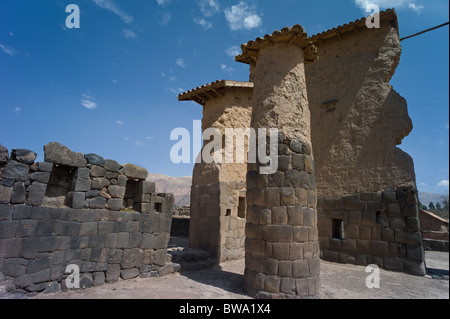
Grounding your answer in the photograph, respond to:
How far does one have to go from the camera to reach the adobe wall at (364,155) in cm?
820

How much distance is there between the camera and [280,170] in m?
5.66

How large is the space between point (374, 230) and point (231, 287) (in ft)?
17.9

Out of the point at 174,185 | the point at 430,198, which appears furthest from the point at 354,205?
the point at 430,198

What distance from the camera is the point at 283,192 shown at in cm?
551

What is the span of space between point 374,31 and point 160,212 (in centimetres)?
1012

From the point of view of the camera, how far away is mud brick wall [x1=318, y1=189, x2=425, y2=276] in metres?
7.86

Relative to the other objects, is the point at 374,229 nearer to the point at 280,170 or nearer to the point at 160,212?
the point at 280,170

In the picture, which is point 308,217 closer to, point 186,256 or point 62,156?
point 186,256

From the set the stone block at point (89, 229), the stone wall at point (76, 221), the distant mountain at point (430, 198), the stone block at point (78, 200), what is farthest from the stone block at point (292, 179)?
the distant mountain at point (430, 198)

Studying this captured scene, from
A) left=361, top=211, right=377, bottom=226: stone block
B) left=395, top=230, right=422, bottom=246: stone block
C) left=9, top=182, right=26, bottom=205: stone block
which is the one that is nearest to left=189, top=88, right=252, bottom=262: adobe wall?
left=361, top=211, right=377, bottom=226: stone block

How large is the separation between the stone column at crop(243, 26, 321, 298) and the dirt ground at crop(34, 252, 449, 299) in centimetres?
73

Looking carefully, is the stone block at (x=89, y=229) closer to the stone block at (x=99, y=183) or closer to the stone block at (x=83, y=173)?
the stone block at (x=99, y=183)

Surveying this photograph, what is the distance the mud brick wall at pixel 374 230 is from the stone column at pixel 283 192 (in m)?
4.10

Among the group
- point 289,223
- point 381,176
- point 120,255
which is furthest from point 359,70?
point 120,255
